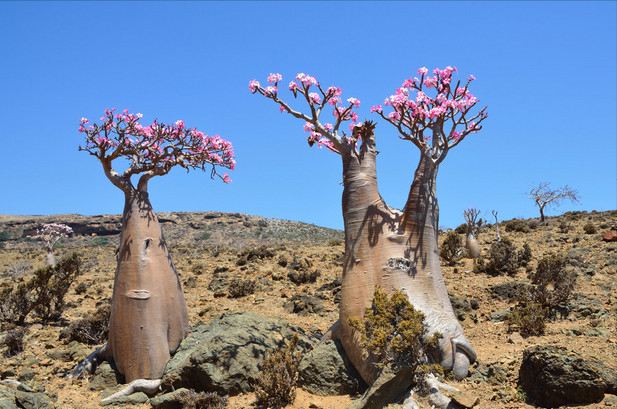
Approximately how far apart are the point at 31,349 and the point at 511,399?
8.27m

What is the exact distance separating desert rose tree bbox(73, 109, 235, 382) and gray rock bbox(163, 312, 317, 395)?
0.37 metres

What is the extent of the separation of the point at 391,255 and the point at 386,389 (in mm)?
1763

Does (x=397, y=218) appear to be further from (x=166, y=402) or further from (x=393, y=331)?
(x=166, y=402)

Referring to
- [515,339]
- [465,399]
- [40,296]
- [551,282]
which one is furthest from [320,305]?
[40,296]

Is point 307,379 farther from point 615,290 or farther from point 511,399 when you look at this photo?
point 615,290

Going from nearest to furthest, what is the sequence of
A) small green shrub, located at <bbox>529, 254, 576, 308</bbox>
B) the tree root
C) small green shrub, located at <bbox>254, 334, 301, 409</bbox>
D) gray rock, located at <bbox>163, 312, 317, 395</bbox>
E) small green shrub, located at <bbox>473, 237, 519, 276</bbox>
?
small green shrub, located at <bbox>254, 334, 301, 409</bbox>, gray rock, located at <bbox>163, 312, 317, 395</bbox>, the tree root, small green shrub, located at <bbox>529, 254, 576, 308</bbox>, small green shrub, located at <bbox>473, 237, 519, 276</bbox>

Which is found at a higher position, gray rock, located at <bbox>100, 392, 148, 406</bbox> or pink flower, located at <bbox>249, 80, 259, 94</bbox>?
pink flower, located at <bbox>249, 80, 259, 94</bbox>

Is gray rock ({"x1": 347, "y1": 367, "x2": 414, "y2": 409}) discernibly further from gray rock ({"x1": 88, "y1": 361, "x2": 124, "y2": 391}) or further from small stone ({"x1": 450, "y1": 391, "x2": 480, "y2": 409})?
gray rock ({"x1": 88, "y1": 361, "x2": 124, "y2": 391})

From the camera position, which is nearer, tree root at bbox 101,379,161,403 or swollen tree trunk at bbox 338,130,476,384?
swollen tree trunk at bbox 338,130,476,384

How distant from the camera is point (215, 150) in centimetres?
887

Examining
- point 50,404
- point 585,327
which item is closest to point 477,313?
point 585,327

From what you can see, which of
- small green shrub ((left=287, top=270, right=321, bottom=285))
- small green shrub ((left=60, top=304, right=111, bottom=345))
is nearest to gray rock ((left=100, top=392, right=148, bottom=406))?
small green shrub ((left=60, top=304, right=111, bottom=345))

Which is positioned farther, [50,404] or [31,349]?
[31,349]

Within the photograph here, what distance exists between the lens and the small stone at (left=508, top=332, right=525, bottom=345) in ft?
24.8
